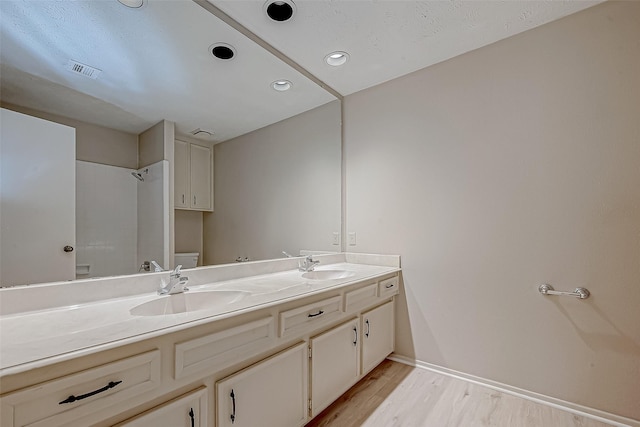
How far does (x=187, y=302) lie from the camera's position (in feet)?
4.49

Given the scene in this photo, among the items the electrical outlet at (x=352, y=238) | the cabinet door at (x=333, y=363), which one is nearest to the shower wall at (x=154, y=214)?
the cabinet door at (x=333, y=363)

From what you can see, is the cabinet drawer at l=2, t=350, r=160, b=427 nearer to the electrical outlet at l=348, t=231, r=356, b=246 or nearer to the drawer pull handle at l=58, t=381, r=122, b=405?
the drawer pull handle at l=58, t=381, r=122, b=405

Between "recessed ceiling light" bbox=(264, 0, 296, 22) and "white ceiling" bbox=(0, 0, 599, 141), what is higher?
"recessed ceiling light" bbox=(264, 0, 296, 22)

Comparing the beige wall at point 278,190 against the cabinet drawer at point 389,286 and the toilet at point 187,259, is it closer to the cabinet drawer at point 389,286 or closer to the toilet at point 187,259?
the toilet at point 187,259

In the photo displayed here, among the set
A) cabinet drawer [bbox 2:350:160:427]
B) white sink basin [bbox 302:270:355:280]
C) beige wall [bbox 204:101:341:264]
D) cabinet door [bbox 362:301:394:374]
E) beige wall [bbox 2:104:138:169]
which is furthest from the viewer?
white sink basin [bbox 302:270:355:280]

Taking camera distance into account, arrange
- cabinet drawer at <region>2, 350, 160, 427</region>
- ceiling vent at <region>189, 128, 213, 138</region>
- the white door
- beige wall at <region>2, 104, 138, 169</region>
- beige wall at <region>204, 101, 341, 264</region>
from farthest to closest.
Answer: beige wall at <region>204, 101, 341, 264</region>
ceiling vent at <region>189, 128, 213, 138</region>
beige wall at <region>2, 104, 138, 169</region>
the white door
cabinet drawer at <region>2, 350, 160, 427</region>

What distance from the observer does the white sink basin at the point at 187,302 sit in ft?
4.03

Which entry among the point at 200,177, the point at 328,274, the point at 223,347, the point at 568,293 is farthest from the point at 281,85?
the point at 568,293

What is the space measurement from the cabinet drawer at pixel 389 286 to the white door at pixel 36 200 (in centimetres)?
169

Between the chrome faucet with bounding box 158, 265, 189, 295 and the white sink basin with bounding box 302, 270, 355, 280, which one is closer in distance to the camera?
the chrome faucet with bounding box 158, 265, 189, 295

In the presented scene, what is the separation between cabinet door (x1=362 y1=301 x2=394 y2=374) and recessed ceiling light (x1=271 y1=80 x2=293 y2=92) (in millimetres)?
1691

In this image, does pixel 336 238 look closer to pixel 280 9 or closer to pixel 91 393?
pixel 280 9

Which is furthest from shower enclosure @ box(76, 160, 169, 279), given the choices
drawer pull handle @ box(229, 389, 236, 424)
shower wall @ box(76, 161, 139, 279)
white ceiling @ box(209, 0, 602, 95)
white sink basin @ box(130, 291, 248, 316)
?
white ceiling @ box(209, 0, 602, 95)

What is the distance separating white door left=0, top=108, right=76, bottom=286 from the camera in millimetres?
1040
